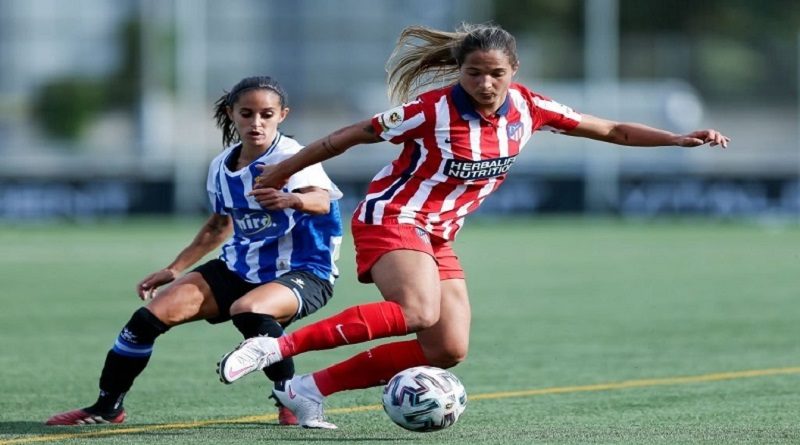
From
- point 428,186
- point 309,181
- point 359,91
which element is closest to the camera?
point 428,186

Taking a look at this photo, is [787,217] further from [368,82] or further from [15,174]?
[368,82]

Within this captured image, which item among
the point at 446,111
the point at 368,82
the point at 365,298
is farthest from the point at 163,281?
the point at 368,82

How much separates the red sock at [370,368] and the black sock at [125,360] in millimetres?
771

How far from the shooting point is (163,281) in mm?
7094

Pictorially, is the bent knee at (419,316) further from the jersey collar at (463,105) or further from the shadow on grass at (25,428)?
the shadow on grass at (25,428)

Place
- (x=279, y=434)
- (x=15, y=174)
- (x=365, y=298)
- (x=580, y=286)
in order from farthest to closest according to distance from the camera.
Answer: (x=15, y=174)
(x=580, y=286)
(x=365, y=298)
(x=279, y=434)

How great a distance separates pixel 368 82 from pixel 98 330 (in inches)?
1534

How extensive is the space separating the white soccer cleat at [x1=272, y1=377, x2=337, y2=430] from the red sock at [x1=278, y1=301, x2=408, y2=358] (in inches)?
18.6

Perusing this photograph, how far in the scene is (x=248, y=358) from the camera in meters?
6.05

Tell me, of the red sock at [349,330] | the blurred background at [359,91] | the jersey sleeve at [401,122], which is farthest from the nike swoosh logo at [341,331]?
the blurred background at [359,91]

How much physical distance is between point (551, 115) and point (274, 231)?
1.37 metres

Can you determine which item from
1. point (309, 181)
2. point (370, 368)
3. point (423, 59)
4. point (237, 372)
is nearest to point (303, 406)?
point (370, 368)

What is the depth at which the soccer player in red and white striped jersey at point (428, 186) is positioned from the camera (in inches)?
251

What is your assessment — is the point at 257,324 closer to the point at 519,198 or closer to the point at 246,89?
the point at 246,89
